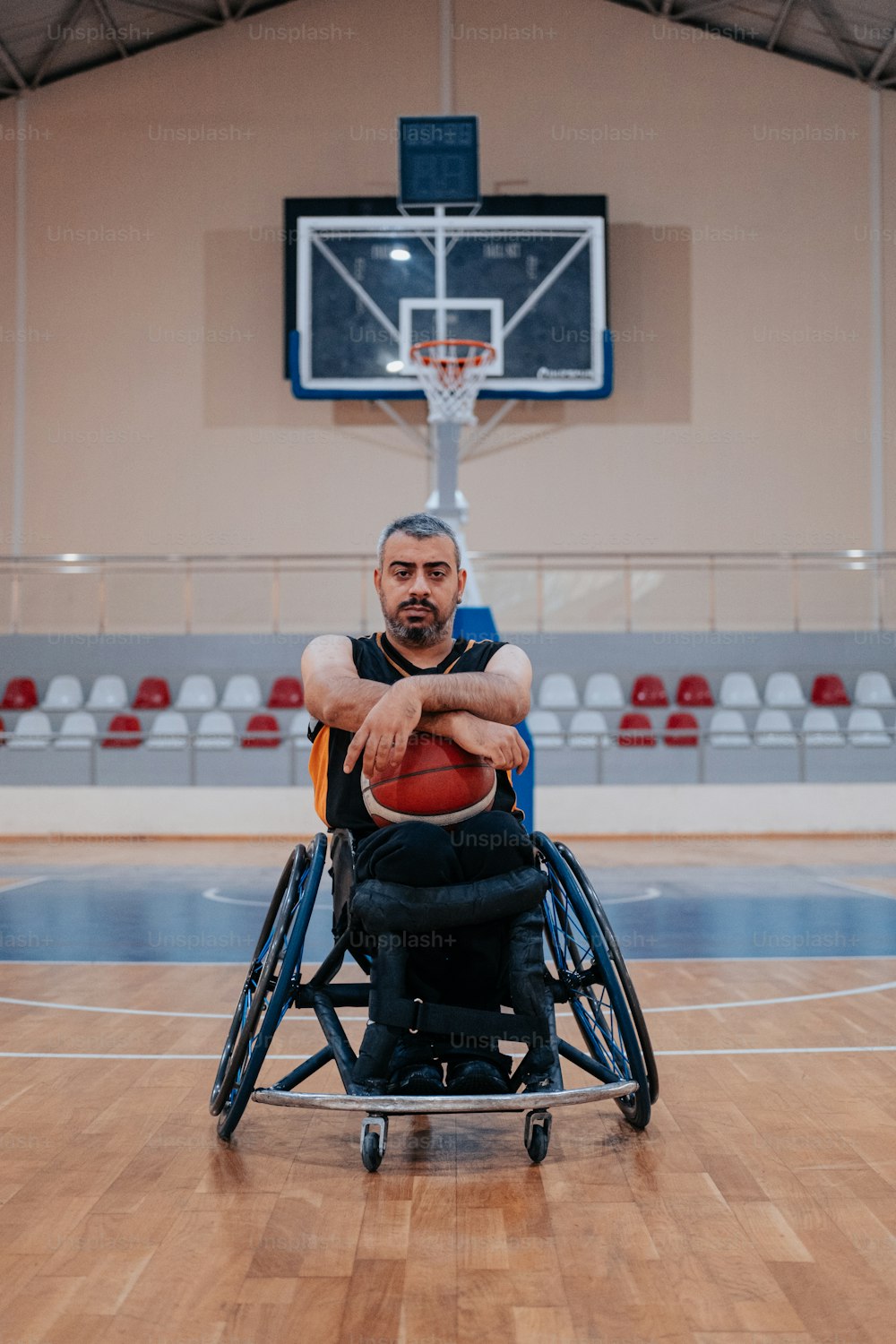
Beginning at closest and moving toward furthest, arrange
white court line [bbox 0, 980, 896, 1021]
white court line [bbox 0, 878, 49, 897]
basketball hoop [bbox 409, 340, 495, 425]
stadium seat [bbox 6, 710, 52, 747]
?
white court line [bbox 0, 980, 896, 1021] → white court line [bbox 0, 878, 49, 897] → basketball hoop [bbox 409, 340, 495, 425] → stadium seat [bbox 6, 710, 52, 747]

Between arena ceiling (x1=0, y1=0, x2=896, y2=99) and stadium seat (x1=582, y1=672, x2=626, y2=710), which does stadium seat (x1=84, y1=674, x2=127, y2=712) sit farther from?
arena ceiling (x1=0, y1=0, x2=896, y2=99)

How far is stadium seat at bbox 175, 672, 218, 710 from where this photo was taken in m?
12.2

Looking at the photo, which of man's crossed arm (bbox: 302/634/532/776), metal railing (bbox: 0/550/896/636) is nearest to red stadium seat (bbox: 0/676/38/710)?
metal railing (bbox: 0/550/896/636)

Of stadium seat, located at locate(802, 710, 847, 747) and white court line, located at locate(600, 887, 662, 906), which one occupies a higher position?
stadium seat, located at locate(802, 710, 847, 747)

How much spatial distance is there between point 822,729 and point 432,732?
8943 millimetres

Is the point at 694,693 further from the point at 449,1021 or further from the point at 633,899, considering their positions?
the point at 449,1021

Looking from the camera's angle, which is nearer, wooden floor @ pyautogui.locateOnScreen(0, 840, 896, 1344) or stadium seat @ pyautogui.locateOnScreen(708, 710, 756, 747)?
wooden floor @ pyautogui.locateOnScreen(0, 840, 896, 1344)

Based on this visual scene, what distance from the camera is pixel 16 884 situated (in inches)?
303

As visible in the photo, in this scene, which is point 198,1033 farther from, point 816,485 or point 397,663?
point 816,485

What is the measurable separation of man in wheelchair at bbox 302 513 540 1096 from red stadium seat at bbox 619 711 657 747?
25.3ft

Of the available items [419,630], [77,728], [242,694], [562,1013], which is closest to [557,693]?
[242,694]

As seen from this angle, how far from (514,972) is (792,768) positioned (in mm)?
8933

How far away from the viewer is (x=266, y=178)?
44.2ft

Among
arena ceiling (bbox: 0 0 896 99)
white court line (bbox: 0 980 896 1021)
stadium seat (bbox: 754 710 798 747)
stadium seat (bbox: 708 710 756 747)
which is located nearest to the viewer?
white court line (bbox: 0 980 896 1021)
